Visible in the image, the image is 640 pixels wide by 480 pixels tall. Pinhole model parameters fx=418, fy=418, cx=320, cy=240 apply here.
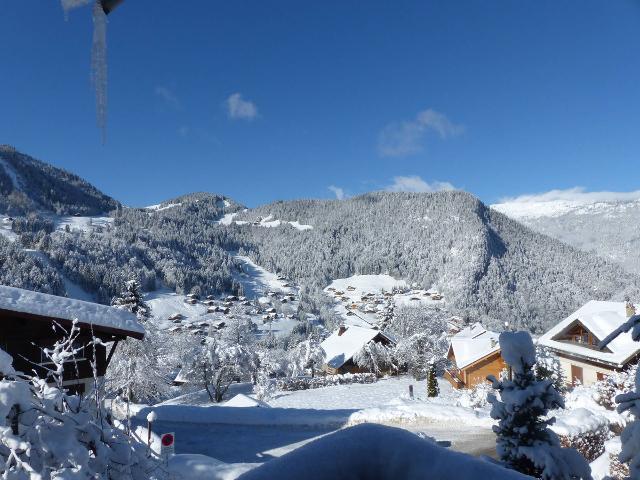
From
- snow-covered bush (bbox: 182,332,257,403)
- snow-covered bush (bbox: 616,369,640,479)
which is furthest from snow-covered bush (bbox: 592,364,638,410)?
snow-covered bush (bbox: 182,332,257,403)

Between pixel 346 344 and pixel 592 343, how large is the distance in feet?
91.8

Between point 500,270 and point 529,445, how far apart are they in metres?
183

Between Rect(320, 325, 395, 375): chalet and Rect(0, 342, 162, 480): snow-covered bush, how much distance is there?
139ft

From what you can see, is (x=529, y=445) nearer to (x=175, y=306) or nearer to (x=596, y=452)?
(x=596, y=452)

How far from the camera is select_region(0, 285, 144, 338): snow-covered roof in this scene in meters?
9.01

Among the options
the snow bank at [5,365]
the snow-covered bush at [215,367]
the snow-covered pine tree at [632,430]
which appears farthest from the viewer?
the snow-covered bush at [215,367]

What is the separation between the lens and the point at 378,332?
150ft

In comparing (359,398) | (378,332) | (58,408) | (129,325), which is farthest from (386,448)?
(378,332)

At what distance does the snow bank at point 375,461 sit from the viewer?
5.20 ft

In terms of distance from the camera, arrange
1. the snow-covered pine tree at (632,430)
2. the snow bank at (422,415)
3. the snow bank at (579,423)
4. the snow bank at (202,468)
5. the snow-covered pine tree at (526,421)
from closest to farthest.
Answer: the snow-covered pine tree at (632,430) → the snow-covered pine tree at (526,421) → the snow bank at (202,468) → the snow bank at (579,423) → the snow bank at (422,415)

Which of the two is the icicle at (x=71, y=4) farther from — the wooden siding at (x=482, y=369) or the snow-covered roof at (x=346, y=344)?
the snow-covered roof at (x=346, y=344)

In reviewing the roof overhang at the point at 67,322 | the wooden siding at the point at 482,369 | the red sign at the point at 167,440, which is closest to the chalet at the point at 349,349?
the wooden siding at the point at 482,369

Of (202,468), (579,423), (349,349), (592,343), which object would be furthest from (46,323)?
(349,349)

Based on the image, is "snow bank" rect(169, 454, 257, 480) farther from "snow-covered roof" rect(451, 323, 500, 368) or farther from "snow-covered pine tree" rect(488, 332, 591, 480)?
"snow-covered roof" rect(451, 323, 500, 368)
